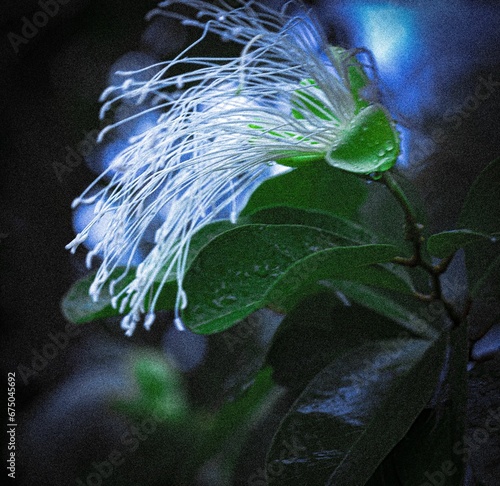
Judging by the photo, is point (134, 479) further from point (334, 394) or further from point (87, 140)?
point (87, 140)

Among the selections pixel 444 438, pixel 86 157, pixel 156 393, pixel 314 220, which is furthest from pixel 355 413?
pixel 86 157

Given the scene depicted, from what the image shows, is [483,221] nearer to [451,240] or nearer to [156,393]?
[451,240]

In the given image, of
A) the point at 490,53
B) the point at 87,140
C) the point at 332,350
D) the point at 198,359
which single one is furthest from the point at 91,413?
the point at 490,53

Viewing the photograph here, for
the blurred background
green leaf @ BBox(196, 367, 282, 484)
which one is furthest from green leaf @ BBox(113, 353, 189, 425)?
green leaf @ BBox(196, 367, 282, 484)

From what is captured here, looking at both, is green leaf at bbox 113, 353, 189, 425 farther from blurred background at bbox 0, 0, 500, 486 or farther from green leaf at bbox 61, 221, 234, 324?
green leaf at bbox 61, 221, 234, 324

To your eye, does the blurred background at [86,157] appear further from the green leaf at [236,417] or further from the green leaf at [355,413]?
the green leaf at [355,413]
